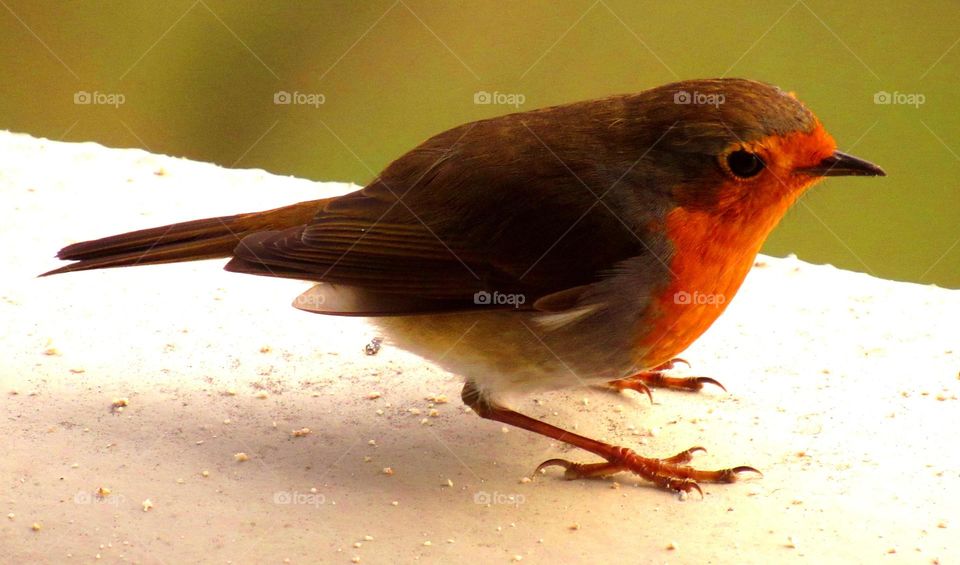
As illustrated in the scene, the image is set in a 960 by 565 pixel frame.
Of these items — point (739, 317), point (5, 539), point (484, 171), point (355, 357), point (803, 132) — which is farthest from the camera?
point (739, 317)

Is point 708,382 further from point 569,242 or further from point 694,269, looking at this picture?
point 569,242

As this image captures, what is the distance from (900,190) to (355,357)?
17.0 ft

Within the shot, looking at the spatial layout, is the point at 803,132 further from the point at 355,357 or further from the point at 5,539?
the point at 5,539

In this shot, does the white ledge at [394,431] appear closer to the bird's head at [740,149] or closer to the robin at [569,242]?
the robin at [569,242]

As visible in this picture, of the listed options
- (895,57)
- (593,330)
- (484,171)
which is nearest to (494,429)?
(593,330)

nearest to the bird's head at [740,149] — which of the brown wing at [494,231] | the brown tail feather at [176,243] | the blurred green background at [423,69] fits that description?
the brown wing at [494,231]


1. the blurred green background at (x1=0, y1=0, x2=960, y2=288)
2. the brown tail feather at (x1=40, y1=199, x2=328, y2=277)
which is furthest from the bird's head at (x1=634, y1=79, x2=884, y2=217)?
the blurred green background at (x1=0, y1=0, x2=960, y2=288)

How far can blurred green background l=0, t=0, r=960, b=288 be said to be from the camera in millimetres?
8719

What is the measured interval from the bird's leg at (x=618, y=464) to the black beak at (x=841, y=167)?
0.99 m

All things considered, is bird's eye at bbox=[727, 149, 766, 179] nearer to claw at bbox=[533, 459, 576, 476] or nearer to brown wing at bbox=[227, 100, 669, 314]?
brown wing at bbox=[227, 100, 669, 314]

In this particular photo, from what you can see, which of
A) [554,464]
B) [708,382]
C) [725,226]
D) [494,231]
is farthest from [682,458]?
[494,231]

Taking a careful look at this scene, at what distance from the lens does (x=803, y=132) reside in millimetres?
3611

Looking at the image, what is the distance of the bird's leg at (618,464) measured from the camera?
12.5ft

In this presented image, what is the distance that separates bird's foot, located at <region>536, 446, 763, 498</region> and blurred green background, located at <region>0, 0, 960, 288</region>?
473 cm
